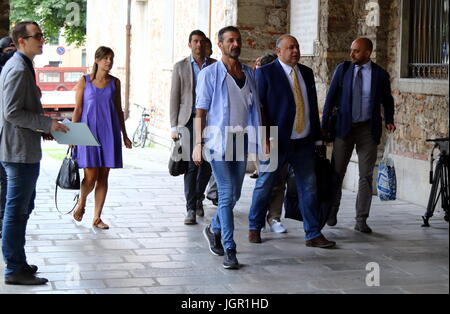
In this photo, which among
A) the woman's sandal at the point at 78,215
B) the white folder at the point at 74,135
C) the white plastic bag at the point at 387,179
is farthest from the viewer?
the white plastic bag at the point at 387,179

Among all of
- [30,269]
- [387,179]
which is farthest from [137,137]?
[30,269]

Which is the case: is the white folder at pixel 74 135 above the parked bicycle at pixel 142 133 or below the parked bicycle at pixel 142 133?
above

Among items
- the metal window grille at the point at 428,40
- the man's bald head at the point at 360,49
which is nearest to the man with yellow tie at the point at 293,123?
the man's bald head at the point at 360,49

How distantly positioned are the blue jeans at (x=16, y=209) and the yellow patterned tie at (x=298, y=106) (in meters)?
2.43

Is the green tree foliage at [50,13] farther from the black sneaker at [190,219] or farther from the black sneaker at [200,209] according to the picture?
the black sneaker at [190,219]

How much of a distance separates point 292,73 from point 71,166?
7.30ft

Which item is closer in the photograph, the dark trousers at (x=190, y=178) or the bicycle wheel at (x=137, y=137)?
the dark trousers at (x=190, y=178)

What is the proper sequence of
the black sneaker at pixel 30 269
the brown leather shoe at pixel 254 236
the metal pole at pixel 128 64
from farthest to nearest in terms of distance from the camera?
the metal pole at pixel 128 64 < the brown leather shoe at pixel 254 236 < the black sneaker at pixel 30 269

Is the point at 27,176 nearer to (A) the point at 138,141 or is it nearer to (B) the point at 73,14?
(A) the point at 138,141

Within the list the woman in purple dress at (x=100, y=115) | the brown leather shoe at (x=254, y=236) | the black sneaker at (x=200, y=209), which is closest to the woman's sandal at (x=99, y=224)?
the woman in purple dress at (x=100, y=115)

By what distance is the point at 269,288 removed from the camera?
6160 millimetres

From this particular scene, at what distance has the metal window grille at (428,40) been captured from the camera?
32.7 feet

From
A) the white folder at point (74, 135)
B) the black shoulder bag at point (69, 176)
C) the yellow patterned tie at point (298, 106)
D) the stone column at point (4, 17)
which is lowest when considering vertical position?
the black shoulder bag at point (69, 176)

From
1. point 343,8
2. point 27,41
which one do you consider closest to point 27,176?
point 27,41
